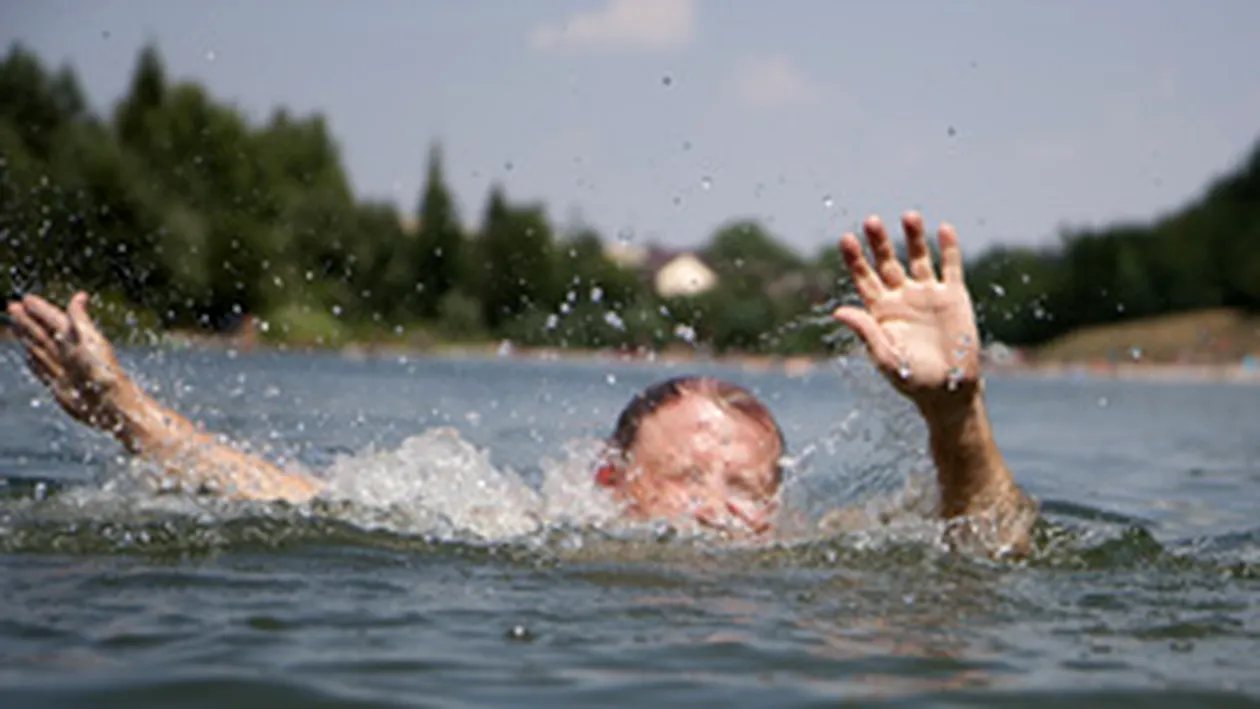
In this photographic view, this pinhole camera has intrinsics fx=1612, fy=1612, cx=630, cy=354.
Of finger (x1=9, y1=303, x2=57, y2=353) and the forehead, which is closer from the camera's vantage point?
the forehead

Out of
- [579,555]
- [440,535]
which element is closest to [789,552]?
[579,555]

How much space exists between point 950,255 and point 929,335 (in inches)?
8.5

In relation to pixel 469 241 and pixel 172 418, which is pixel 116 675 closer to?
pixel 172 418

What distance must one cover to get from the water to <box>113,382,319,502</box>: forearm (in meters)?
0.17

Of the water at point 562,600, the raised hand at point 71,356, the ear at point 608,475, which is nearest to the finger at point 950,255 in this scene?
the water at point 562,600

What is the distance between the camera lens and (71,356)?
16.7ft

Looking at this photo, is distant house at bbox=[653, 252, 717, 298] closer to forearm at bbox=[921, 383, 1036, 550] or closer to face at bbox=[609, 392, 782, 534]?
face at bbox=[609, 392, 782, 534]

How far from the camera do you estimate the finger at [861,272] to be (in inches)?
163

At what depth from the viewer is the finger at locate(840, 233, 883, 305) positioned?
13.6ft

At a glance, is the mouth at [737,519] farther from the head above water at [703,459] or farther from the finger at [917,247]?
the finger at [917,247]

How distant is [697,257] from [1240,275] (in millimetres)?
52650

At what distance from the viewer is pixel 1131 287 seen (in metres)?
58.1

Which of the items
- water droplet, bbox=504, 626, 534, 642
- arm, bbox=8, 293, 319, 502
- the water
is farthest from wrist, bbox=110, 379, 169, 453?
water droplet, bbox=504, 626, 534, 642

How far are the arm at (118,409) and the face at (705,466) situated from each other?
1.33 m
